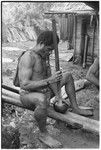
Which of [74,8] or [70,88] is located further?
[74,8]

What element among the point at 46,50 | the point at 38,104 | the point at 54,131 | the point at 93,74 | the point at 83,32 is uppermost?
the point at 46,50

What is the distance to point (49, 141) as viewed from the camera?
13.6 ft

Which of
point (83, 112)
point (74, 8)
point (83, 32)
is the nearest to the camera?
point (83, 112)

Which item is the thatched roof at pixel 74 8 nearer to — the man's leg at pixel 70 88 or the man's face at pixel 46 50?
the man's leg at pixel 70 88

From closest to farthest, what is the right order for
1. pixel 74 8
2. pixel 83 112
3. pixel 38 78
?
1. pixel 38 78
2. pixel 83 112
3. pixel 74 8

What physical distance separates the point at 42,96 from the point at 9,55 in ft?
31.0

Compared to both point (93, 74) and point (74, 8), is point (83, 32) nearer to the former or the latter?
point (74, 8)

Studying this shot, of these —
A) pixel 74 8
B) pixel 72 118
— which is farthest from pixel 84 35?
pixel 72 118

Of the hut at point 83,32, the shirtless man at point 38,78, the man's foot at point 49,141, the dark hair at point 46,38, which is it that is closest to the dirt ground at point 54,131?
the man's foot at point 49,141

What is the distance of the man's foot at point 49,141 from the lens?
4.08 metres

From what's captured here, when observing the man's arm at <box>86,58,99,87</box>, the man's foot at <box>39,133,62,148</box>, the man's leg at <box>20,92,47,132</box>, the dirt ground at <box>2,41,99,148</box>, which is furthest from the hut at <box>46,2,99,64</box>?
the man's foot at <box>39,133,62,148</box>

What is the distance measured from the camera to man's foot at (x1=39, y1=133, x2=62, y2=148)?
4078mm

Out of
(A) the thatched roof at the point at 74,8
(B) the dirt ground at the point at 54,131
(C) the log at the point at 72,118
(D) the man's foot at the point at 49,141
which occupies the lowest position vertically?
(B) the dirt ground at the point at 54,131

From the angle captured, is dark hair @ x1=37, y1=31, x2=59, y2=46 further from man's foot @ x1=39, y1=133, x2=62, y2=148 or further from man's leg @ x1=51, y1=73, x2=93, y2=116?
man's foot @ x1=39, y1=133, x2=62, y2=148
